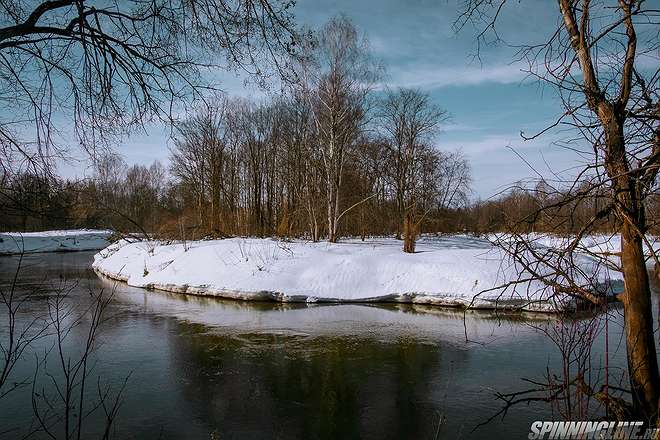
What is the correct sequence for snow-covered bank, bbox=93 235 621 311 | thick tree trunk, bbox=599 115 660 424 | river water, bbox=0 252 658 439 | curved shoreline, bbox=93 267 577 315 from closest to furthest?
1. thick tree trunk, bbox=599 115 660 424
2. river water, bbox=0 252 658 439
3. curved shoreline, bbox=93 267 577 315
4. snow-covered bank, bbox=93 235 621 311

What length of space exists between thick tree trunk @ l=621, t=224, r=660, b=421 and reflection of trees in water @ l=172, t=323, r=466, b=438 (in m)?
2.53

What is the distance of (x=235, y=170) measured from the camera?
36938 mm

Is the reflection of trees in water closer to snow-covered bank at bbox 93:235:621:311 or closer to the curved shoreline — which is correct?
the curved shoreline

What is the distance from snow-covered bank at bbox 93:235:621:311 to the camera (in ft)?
46.5

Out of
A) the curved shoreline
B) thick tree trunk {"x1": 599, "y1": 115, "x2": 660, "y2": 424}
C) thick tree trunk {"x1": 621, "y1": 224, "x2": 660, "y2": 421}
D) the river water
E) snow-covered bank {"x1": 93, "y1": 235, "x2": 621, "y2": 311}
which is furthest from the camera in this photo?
snow-covered bank {"x1": 93, "y1": 235, "x2": 621, "y2": 311}

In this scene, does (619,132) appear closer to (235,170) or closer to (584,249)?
(584,249)

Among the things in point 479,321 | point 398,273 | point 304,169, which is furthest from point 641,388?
point 304,169

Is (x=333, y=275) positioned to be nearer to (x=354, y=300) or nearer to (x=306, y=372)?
(x=354, y=300)

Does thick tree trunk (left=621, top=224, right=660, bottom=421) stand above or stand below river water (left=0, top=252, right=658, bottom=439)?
above

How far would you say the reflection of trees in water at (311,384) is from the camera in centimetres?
563

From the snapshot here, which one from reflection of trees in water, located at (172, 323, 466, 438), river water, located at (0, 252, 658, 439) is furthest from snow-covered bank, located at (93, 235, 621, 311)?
reflection of trees in water, located at (172, 323, 466, 438)

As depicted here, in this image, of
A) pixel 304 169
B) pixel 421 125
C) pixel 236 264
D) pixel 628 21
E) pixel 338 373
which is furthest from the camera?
pixel 421 125

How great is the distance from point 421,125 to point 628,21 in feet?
109

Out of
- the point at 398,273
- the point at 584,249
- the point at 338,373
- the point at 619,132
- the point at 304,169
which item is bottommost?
the point at 338,373
